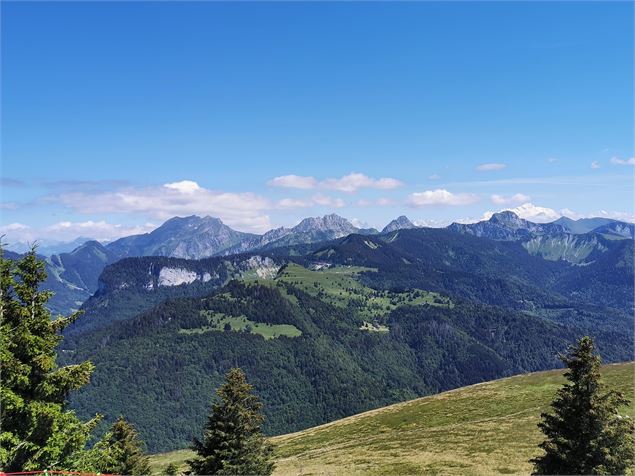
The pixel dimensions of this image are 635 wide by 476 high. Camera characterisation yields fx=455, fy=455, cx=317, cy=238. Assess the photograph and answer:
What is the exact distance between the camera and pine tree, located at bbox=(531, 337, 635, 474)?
22188mm

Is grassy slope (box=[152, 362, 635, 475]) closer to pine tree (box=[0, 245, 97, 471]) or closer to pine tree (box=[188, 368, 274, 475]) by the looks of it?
pine tree (box=[188, 368, 274, 475])

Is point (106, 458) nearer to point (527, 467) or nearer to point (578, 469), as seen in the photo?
point (578, 469)

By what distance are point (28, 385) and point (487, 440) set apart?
47.4 meters

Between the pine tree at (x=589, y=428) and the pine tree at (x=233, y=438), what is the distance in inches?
802

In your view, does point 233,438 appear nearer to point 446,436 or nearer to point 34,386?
point 34,386

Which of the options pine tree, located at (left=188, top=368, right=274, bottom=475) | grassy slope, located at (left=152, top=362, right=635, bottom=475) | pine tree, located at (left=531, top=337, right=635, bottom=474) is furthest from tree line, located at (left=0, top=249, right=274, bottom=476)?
grassy slope, located at (left=152, top=362, right=635, bottom=475)

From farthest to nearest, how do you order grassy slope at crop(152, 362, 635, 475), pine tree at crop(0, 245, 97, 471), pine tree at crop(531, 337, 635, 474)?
grassy slope at crop(152, 362, 635, 475) → pine tree at crop(531, 337, 635, 474) → pine tree at crop(0, 245, 97, 471)

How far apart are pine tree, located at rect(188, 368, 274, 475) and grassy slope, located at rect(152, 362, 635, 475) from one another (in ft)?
50.7

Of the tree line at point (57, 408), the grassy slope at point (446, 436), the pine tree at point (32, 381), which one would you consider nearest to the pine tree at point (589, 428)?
the tree line at point (57, 408)

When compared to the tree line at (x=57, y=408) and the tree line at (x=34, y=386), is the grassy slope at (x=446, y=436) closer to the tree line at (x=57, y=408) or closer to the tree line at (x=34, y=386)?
the tree line at (x=57, y=408)

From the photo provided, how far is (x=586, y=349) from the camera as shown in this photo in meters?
23.2

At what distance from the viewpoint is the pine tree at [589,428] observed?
2219 cm

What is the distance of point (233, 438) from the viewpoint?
33.5 meters

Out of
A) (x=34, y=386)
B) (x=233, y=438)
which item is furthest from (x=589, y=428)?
(x=34, y=386)
